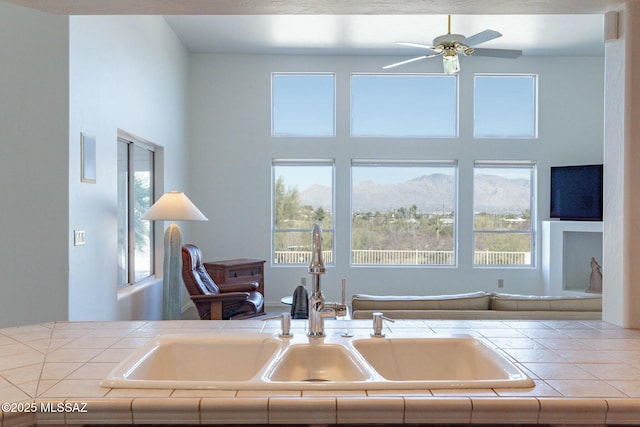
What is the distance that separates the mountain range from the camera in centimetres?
652

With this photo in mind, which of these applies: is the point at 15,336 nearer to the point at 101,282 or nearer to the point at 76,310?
the point at 76,310

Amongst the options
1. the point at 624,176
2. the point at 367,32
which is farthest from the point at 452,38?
the point at 624,176

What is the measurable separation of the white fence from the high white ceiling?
2760 mm

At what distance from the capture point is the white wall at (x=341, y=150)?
6387mm

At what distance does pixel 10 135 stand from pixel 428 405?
3.10 m

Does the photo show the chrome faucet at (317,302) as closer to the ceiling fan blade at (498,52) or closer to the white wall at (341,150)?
the ceiling fan blade at (498,52)

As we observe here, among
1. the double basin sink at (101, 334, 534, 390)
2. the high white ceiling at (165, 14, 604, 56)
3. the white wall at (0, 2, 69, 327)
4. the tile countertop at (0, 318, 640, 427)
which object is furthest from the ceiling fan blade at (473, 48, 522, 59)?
the tile countertop at (0, 318, 640, 427)

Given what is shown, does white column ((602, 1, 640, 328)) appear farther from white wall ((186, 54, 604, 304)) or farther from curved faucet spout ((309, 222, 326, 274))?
white wall ((186, 54, 604, 304))

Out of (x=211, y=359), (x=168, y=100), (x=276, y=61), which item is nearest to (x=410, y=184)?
(x=276, y=61)

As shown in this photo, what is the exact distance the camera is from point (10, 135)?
296 centimetres

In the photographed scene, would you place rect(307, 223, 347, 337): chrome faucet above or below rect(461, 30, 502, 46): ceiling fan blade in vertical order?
below

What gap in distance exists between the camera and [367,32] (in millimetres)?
5465

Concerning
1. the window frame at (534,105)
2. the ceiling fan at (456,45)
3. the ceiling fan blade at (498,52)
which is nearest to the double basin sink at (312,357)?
the ceiling fan at (456,45)

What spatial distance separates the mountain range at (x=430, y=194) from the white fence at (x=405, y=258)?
0.61m
